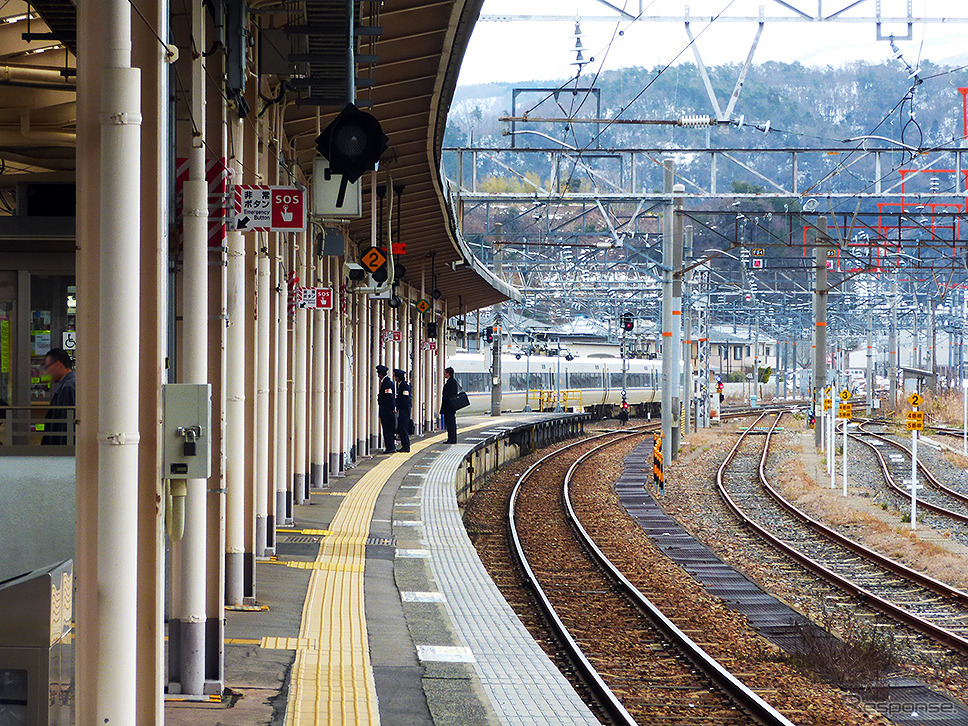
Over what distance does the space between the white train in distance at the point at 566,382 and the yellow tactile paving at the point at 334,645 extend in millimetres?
28867

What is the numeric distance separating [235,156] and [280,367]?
3.11 metres

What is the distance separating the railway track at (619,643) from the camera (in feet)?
24.2

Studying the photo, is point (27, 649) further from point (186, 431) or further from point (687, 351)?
point (687, 351)

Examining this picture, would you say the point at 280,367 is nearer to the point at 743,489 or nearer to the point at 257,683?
the point at 257,683

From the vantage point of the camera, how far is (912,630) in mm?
9867

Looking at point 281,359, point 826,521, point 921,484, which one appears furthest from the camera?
point 921,484

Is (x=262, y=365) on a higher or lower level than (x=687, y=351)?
lower

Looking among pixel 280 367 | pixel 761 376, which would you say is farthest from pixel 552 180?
pixel 761 376

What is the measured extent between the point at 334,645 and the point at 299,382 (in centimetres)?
554

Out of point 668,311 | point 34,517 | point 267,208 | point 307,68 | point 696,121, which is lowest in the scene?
point 34,517

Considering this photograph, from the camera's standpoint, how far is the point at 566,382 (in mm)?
47500

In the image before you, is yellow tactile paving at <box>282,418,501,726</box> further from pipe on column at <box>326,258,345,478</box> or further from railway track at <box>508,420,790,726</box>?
pipe on column at <box>326,258,345,478</box>

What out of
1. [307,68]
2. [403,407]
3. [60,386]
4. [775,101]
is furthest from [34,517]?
[775,101]

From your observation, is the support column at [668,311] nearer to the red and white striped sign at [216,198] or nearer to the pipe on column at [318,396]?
the pipe on column at [318,396]
